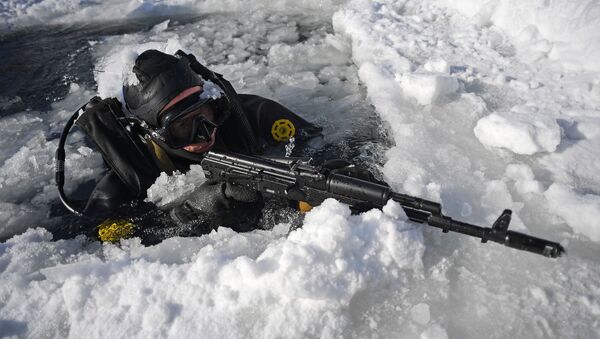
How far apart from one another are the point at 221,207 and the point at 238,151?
2.54 ft

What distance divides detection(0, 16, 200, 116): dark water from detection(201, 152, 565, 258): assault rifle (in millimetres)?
3898

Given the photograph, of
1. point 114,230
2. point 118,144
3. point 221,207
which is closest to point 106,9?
point 118,144

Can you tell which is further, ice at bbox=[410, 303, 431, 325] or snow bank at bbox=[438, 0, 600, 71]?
snow bank at bbox=[438, 0, 600, 71]

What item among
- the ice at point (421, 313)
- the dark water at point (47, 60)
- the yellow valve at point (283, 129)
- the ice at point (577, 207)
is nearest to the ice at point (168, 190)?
the yellow valve at point (283, 129)

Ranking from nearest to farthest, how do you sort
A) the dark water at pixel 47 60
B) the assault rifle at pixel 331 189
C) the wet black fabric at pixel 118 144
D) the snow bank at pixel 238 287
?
the assault rifle at pixel 331 189
the snow bank at pixel 238 287
the wet black fabric at pixel 118 144
the dark water at pixel 47 60

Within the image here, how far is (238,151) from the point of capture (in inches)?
150

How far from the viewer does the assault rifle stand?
2010mm

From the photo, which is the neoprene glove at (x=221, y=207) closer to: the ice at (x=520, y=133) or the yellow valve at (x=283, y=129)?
the yellow valve at (x=283, y=129)

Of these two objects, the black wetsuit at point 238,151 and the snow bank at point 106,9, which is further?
the snow bank at point 106,9

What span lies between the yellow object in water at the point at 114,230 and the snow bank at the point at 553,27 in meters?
4.25

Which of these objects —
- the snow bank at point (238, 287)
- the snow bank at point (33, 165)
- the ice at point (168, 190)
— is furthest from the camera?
the snow bank at point (33, 165)

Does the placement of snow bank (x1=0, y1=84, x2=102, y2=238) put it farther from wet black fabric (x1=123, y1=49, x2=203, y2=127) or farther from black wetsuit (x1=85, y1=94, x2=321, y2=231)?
wet black fabric (x1=123, y1=49, x2=203, y2=127)

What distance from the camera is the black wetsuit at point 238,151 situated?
3.20 meters

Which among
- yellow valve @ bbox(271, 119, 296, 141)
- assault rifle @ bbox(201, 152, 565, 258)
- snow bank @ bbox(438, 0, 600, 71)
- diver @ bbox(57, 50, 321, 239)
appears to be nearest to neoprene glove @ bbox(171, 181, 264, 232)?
diver @ bbox(57, 50, 321, 239)
